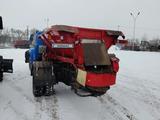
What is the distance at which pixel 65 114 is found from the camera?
732cm

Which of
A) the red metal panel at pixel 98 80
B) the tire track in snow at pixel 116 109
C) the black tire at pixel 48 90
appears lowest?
the tire track in snow at pixel 116 109

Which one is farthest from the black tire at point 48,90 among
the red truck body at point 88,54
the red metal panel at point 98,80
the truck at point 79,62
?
the red metal panel at point 98,80

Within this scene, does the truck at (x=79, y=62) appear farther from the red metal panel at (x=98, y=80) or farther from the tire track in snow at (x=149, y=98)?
the tire track in snow at (x=149, y=98)

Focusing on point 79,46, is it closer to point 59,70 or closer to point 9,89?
point 59,70

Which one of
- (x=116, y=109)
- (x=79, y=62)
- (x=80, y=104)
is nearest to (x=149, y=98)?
(x=116, y=109)

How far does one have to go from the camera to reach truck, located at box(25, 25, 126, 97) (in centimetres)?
727

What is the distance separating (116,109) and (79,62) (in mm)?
1497

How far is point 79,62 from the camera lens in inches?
A: 297

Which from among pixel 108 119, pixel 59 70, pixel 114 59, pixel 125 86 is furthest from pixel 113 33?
pixel 125 86

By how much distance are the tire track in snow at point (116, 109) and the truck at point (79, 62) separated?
56cm

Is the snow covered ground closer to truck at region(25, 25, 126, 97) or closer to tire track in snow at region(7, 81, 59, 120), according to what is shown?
tire track in snow at region(7, 81, 59, 120)

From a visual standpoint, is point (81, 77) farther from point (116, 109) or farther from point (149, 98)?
point (149, 98)

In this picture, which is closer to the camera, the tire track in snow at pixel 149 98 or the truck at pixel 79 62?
the truck at pixel 79 62

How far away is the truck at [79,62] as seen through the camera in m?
7.27
